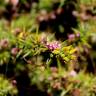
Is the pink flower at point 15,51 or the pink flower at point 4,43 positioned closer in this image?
the pink flower at point 15,51

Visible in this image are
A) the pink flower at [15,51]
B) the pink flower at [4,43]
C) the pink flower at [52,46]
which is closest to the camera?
the pink flower at [52,46]

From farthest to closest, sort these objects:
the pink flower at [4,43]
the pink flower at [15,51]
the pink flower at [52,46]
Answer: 1. the pink flower at [4,43]
2. the pink flower at [15,51]
3. the pink flower at [52,46]

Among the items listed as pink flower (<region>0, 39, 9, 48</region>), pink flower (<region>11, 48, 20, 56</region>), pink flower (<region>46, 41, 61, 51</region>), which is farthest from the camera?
pink flower (<region>0, 39, 9, 48</region>)

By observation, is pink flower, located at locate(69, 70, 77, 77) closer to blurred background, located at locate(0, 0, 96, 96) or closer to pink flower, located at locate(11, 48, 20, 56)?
blurred background, located at locate(0, 0, 96, 96)

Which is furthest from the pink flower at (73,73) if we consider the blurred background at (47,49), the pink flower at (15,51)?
the pink flower at (15,51)

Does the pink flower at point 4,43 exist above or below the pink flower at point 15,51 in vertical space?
above

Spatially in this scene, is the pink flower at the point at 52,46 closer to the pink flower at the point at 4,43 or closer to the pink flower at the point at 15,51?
the pink flower at the point at 15,51

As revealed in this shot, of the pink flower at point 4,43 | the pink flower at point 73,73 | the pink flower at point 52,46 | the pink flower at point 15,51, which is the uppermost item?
the pink flower at point 4,43

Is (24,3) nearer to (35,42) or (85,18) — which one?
(85,18)

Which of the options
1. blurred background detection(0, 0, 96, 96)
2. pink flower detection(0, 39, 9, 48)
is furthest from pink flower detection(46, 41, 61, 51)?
pink flower detection(0, 39, 9, 48)

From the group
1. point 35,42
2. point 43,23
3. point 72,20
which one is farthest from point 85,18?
point 35,42

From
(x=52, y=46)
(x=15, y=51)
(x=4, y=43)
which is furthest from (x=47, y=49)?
(x=4, y=43)
